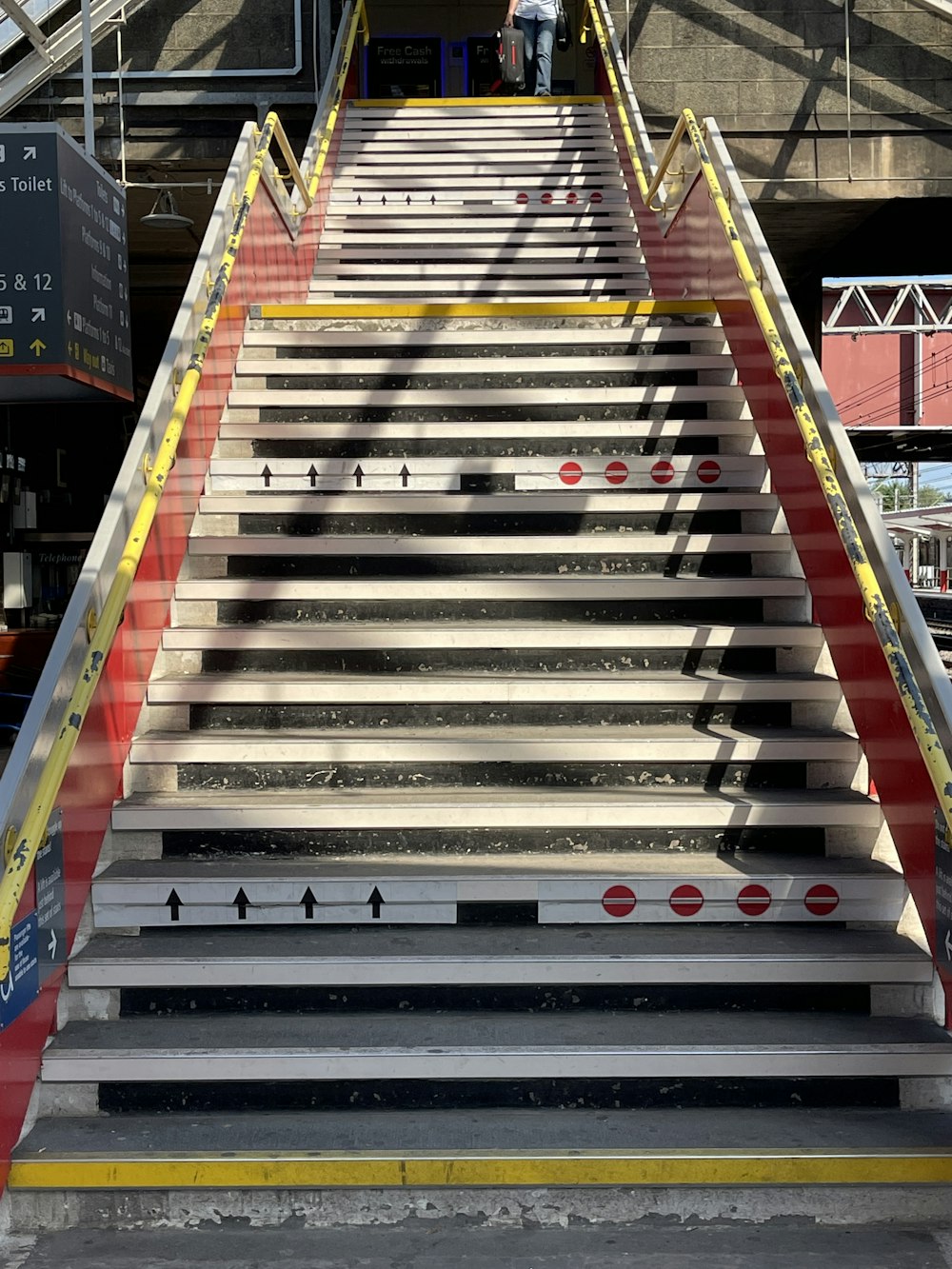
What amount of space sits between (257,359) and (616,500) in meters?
1.83

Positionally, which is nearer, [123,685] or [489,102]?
[123,685]

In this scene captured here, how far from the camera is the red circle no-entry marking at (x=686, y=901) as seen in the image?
10.5 feet

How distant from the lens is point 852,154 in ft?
32.5

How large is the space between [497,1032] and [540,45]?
8.80 m

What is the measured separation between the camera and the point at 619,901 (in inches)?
127

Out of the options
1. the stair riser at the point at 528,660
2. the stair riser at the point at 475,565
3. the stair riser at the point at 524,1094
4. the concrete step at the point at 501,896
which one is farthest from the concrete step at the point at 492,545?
the stair riser at the point at 524,1094

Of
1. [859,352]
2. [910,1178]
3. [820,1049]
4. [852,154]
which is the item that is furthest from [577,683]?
[859,352]

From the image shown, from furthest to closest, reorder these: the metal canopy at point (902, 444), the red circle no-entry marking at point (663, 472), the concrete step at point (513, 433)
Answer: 1. the metal canopy at point (902, 444)
2. the concrete step at point (513, 433)
3. the red circle no-entry marking at point (663, 472)

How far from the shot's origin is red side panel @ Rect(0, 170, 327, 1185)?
2.72m

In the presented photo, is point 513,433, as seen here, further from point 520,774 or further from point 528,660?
point 520,774

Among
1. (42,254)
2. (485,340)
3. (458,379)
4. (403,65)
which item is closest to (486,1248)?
(458,379)

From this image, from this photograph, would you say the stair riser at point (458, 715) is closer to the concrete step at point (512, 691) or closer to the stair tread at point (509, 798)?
the concrete step at point (512, 691)

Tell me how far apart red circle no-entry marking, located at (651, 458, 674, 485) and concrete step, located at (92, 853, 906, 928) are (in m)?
1.84

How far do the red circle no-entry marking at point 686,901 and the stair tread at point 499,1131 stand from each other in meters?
0.53
